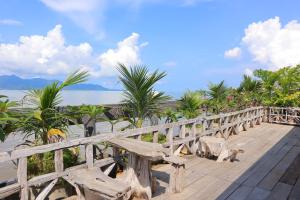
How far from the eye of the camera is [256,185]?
14.2ft

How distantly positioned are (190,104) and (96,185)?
432 centimetres

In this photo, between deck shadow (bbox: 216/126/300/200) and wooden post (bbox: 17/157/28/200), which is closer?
wooden post (bbox: 17/157/28/200)

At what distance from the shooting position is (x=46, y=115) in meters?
3.53

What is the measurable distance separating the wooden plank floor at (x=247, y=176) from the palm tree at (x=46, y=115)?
65.0 inches

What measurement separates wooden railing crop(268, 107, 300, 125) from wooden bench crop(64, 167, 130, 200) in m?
10.3

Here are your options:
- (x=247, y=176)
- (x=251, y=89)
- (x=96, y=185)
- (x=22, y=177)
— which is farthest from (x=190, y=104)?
(x=251, y=89)

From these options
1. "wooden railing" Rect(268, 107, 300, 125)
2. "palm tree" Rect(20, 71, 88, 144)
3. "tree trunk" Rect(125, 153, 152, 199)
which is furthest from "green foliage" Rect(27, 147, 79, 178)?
"wooden railing" Rect(268, 107, 300, 125)

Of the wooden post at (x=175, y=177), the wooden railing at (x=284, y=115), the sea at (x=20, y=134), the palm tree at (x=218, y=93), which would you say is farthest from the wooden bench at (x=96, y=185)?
the wooden railing at (x=284, y=115)

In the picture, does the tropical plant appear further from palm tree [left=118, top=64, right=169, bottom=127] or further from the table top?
palm tree [left=118, top=64, right=169, bottom=127]

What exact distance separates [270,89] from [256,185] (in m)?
9.30

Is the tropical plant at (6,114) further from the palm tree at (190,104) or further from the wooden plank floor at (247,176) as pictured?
the palm tree at (190,104)

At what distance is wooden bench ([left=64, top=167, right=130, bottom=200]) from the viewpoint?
265 cm

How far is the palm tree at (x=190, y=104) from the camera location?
6798 mm

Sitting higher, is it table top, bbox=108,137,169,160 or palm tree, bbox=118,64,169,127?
palm tree, bbox=118,64,169,127
